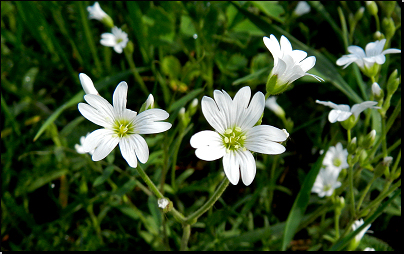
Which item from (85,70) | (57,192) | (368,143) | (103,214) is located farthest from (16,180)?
(368,143)

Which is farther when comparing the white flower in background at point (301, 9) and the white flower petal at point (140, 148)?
the white flower in background at point (301, 9)

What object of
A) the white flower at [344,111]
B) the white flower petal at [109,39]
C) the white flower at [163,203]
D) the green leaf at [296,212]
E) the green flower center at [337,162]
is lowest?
the green leaf at [296,212]

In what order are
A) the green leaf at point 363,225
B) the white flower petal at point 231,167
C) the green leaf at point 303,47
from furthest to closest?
the green leaf at point 303,47
the green leaf at point 363,225
the white flower petal at point 231,167

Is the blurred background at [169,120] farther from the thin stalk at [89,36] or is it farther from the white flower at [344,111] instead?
the white flower at [344,111]

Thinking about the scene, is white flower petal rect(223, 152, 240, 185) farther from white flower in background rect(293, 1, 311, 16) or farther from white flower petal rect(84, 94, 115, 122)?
white flower in background rect(293, 1, 311, 16)

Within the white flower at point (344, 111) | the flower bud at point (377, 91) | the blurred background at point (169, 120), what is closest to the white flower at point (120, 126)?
the blurred background at point (169, 120)

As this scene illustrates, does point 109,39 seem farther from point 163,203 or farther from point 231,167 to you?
point 231,167

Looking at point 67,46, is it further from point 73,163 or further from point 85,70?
point 73,163
